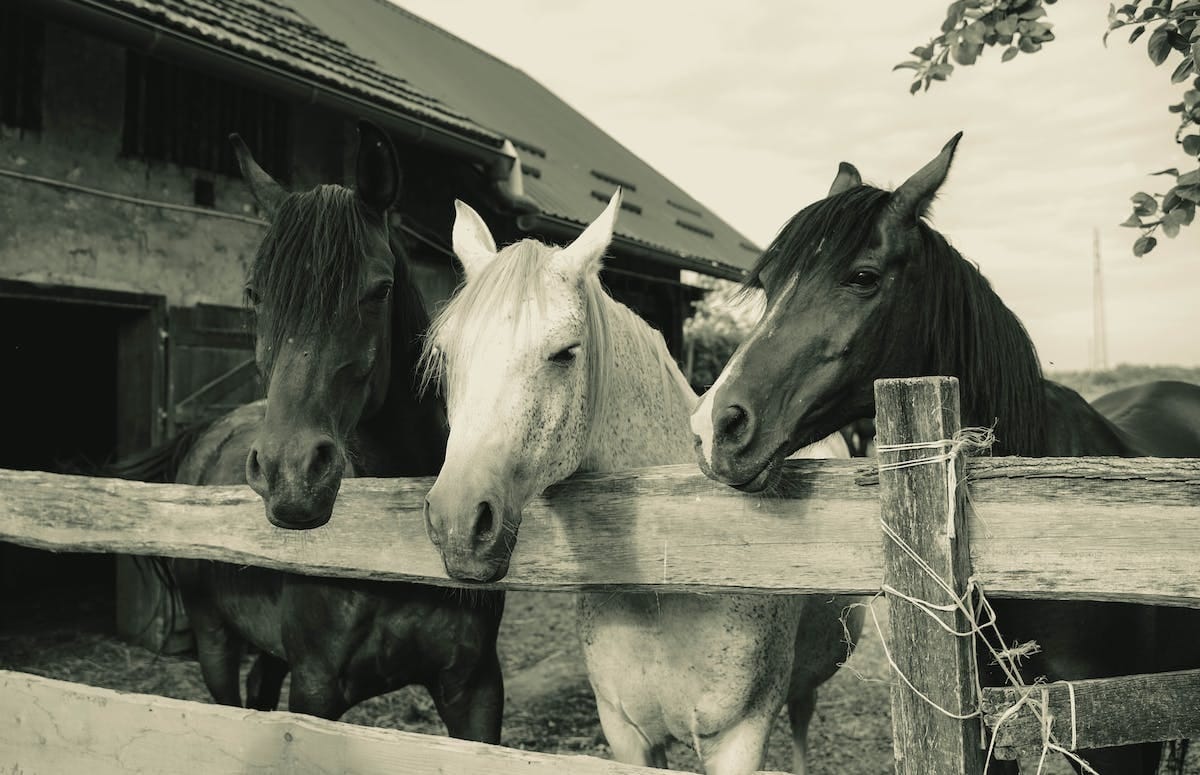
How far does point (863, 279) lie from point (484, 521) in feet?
3.25

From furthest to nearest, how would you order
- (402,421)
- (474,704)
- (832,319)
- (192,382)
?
1. (192,382)
2. (474,704)
3. (402,421)
4. (832,319)

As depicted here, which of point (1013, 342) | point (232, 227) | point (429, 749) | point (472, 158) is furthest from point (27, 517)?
point (472, 158)

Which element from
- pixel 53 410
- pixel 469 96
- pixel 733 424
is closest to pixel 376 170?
pixel 733 424

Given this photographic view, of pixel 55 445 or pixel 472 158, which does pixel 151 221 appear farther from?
pixel 55 445

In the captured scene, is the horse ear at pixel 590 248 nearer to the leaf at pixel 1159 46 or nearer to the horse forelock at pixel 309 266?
the horse forelock at pixel 309 266

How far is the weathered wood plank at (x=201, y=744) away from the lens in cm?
183

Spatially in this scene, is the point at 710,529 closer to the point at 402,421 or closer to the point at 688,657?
the point at 688,657

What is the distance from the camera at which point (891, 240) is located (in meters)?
1.96

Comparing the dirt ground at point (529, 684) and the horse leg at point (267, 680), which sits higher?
the horse leg at point (267, 680)

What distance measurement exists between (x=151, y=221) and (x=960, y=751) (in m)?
5.51

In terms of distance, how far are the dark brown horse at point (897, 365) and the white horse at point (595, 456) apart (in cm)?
38

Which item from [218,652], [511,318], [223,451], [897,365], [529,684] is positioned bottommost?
[529,684]

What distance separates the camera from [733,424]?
69.5 inches

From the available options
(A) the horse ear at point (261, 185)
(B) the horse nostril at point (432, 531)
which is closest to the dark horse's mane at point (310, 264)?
(A) the horse ear at point (261, 185)
